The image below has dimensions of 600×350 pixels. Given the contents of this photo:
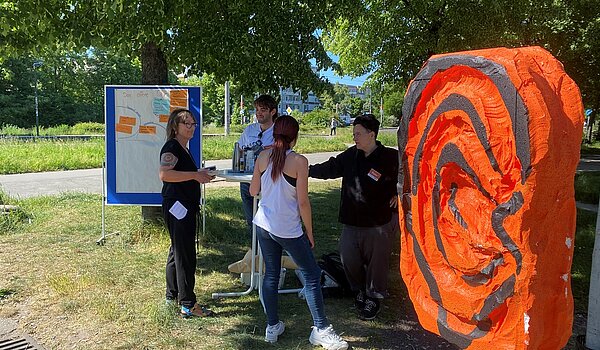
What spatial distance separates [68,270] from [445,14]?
293 inches

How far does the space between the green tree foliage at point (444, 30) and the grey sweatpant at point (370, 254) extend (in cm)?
346

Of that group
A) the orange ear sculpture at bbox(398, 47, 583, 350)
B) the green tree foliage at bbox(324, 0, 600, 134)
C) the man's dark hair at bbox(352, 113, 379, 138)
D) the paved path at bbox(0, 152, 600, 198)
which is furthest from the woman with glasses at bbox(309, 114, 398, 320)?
the paved path at bbox(0, 152, 600, 198)

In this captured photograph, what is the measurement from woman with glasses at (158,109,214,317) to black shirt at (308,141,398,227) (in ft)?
3.35

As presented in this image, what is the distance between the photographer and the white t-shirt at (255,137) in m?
5.07

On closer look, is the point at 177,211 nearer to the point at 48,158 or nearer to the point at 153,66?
the point at 153,66

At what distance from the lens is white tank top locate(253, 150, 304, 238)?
3592mm

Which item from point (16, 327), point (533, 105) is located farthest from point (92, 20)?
point (533, 105)

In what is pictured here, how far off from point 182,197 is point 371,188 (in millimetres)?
1591

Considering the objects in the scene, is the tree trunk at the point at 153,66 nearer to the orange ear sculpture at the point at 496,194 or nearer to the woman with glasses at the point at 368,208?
the woman with glasses at the point at 368,208

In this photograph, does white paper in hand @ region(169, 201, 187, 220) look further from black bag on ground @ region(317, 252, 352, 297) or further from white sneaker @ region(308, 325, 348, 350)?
black bag on ground @ region(317, 252, 352, 297)

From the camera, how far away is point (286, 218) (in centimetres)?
360

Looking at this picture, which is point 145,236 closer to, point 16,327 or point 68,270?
point 68,270

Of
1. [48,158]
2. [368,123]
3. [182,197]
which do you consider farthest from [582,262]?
[48,158]

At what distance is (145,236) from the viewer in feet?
21.9
